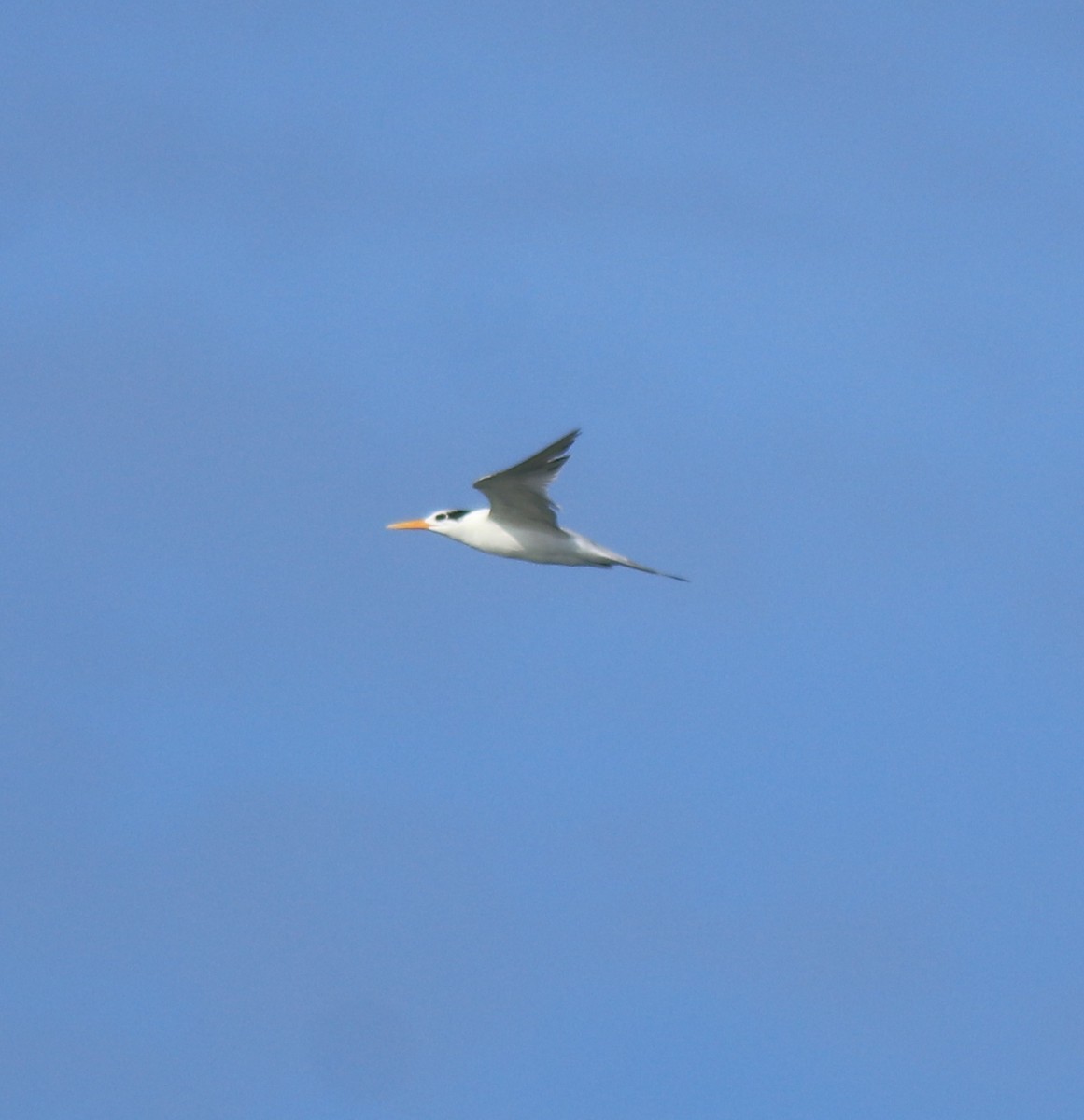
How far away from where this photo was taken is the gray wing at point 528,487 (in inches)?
1043

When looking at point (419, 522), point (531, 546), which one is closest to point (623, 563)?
point (531, 546)

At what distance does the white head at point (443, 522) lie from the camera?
97.9ft

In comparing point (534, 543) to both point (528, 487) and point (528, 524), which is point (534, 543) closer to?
point (528, 524)

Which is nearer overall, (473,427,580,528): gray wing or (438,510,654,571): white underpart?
(473,427,580,528): gray wing

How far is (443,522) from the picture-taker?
30125 mm

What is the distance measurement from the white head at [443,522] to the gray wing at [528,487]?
1219 mm

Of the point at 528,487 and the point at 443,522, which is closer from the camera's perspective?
the point at 528,487

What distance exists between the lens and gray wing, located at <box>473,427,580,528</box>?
26500 millimetres

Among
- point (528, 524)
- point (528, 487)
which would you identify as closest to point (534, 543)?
point (528, 524)

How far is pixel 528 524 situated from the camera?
2838 centimetres

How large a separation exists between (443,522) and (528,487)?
307 centimetres

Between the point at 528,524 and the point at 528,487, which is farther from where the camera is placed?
the point at 528,524

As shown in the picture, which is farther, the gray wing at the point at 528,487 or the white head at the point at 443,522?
the white head at the point at 443,522

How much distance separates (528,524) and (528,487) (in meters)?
→ 1.14
